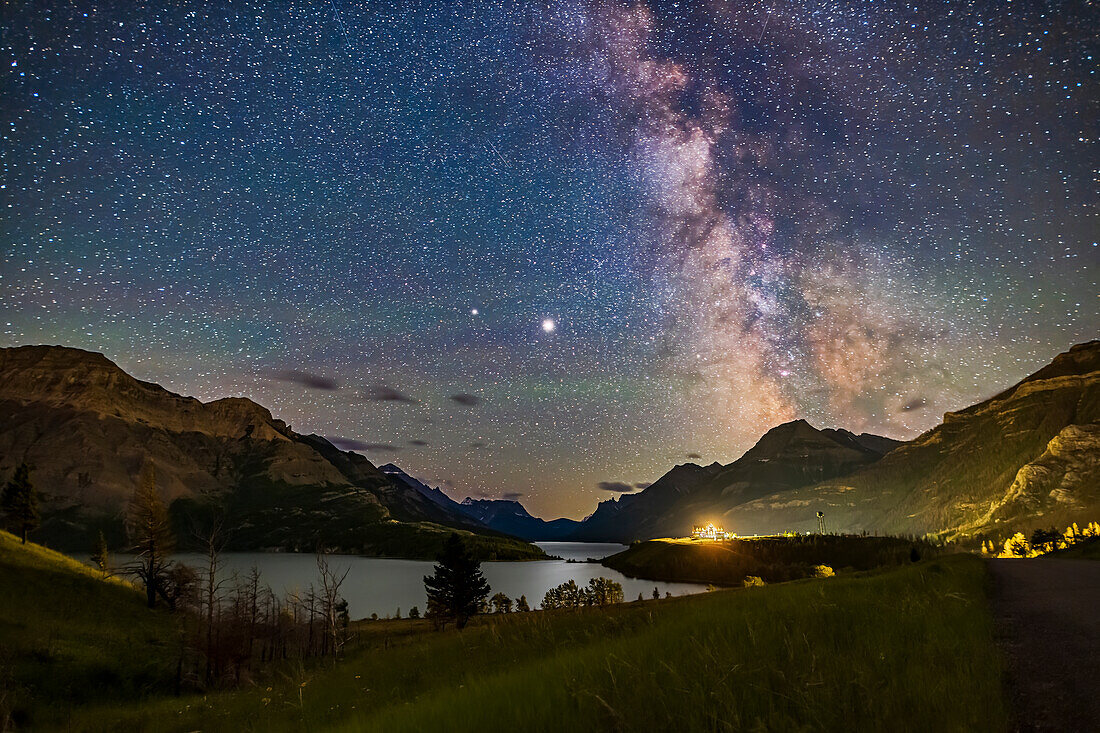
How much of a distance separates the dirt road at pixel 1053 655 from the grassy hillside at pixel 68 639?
1522 inches

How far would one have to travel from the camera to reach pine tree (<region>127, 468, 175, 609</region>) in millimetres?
64438

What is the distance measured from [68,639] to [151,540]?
80.8ft

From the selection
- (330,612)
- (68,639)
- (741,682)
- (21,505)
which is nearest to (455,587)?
(330,612)

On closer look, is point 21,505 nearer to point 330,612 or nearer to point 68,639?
point 68,639

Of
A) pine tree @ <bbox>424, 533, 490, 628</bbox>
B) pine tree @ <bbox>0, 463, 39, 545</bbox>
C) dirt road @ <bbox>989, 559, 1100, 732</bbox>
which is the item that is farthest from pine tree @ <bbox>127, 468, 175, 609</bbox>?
dirt road @ <bbox>989, 559, 1100, 732</bbox>

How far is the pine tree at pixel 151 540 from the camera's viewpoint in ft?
211

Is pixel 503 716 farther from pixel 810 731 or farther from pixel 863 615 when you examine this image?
pixel 863 615

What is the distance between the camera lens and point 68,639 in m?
42.8

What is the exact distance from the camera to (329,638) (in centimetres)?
7781

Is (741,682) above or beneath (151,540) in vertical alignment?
above

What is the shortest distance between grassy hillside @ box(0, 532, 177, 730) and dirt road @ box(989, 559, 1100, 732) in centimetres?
3867

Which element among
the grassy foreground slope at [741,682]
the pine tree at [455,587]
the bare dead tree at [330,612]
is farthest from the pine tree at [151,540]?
the grassy foreground slope at [741,682]

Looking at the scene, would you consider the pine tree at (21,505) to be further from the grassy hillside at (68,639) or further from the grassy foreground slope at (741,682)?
the grassy foreground slope at (741,682)

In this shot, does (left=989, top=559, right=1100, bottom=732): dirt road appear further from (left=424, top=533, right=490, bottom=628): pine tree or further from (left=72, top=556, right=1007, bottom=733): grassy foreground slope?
(left=424, top=533, right=490, bottom=628): pine tree
